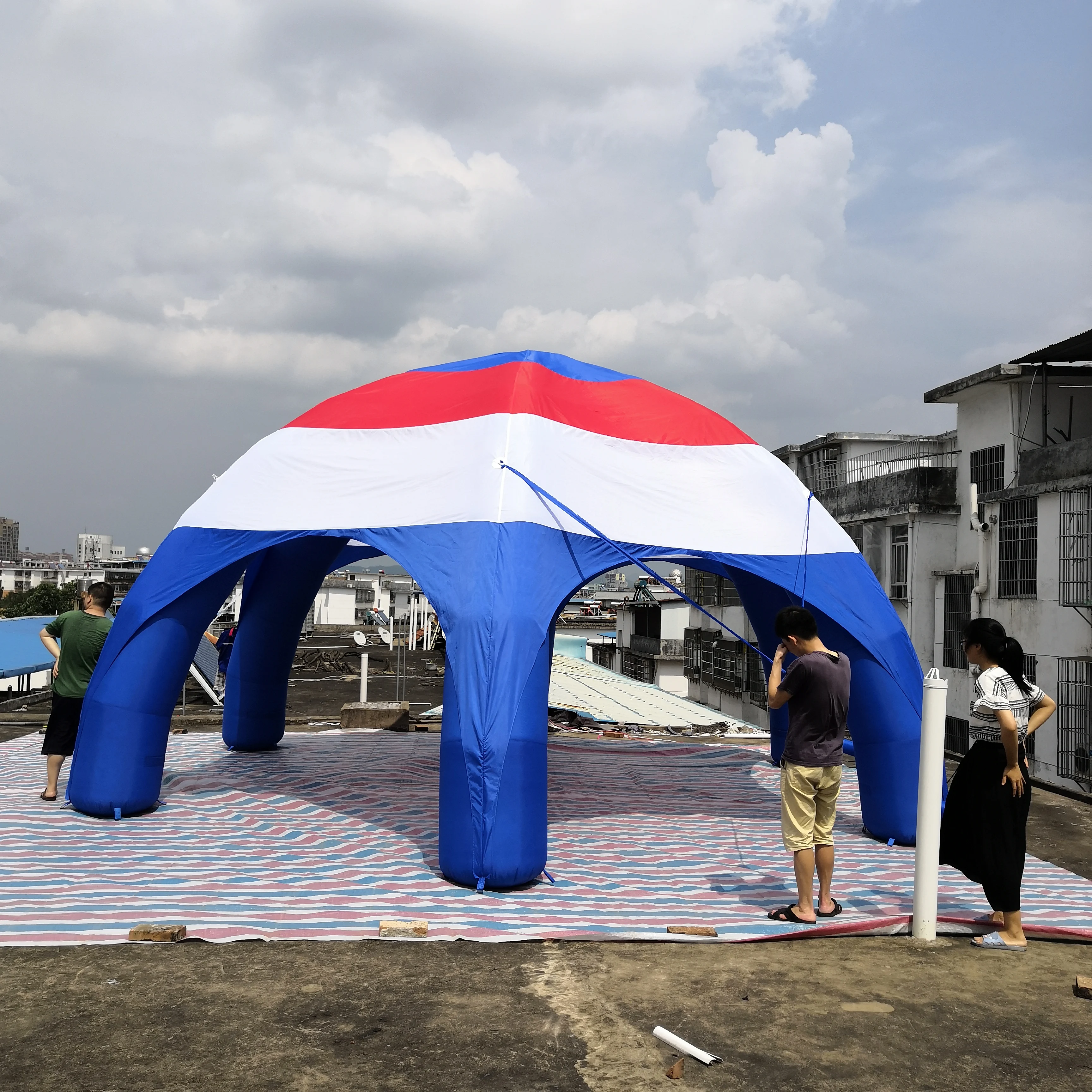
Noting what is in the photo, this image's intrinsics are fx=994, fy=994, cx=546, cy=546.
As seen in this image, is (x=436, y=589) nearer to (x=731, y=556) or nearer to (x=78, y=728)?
(x=731, y=556)

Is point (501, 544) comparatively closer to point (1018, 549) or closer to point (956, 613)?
point (1018, 549)

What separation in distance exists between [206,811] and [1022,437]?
21599mm

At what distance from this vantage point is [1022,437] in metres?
23.8

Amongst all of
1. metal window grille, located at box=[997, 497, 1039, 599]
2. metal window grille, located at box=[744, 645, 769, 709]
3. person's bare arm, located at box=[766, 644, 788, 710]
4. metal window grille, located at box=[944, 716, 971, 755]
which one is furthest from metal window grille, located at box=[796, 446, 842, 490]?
person's bare arm, located at box=[766, 644, 788, 710]

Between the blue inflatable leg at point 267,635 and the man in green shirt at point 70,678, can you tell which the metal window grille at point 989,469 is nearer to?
the blue inflatable leg at point 267,635

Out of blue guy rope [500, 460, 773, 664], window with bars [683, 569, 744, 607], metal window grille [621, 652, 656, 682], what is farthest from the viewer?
metal window grille [621, 652, 656, 682]

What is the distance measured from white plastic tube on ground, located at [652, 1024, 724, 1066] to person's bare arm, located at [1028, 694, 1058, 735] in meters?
2.52

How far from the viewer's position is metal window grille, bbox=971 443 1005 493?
24.5 metres

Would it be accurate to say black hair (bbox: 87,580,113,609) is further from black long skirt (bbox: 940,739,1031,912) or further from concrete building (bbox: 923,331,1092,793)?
concrete building (bbox: 923,331,1092,793)

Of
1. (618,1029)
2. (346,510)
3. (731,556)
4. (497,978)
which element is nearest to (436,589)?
(346,510)

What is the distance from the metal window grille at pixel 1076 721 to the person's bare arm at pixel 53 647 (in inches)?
750

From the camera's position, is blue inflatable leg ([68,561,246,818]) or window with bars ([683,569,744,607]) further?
window with bars ([683,569,744,607])

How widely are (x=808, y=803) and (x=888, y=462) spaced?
2531 cm

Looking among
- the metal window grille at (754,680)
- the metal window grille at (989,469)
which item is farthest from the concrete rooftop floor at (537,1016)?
the metal window grille at (754,680)
